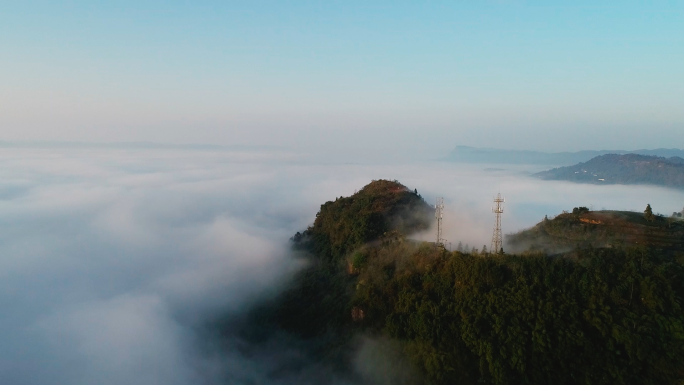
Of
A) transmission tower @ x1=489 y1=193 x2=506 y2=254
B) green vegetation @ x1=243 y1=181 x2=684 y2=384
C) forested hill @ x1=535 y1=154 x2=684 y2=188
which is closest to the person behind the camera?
green vegetation @ x1=243 y1=181 x2=684 y2=384

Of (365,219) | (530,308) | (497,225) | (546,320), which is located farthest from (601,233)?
(365,219)

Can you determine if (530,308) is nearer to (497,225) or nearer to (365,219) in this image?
(497,225)

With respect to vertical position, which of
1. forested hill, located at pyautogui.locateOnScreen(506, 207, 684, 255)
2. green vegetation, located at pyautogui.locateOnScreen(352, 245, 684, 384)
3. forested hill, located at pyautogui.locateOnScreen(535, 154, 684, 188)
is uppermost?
forested hill, located at pyautogui.locateOnScreen(535, 154, 684, 188)

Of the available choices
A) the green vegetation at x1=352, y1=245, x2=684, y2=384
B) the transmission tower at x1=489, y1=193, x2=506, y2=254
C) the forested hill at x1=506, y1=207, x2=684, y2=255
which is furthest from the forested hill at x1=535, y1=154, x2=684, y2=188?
the green vegetation at x1=352, y1=245, x2=684, y2=384

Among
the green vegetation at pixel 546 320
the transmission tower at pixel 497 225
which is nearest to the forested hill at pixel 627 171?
the transmission tower at pixel 497 225

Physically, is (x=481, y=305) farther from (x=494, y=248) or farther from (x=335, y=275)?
(x=335, y=275)

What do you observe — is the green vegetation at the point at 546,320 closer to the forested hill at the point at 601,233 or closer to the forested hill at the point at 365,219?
the forested hill at the point at 601,233

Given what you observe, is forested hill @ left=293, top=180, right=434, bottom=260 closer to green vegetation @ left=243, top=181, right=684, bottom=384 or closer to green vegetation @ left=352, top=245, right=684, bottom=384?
green vegetation @ left=243, top=181, right=684, bottom=384

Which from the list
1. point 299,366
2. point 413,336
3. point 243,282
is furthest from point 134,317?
point 413,336
